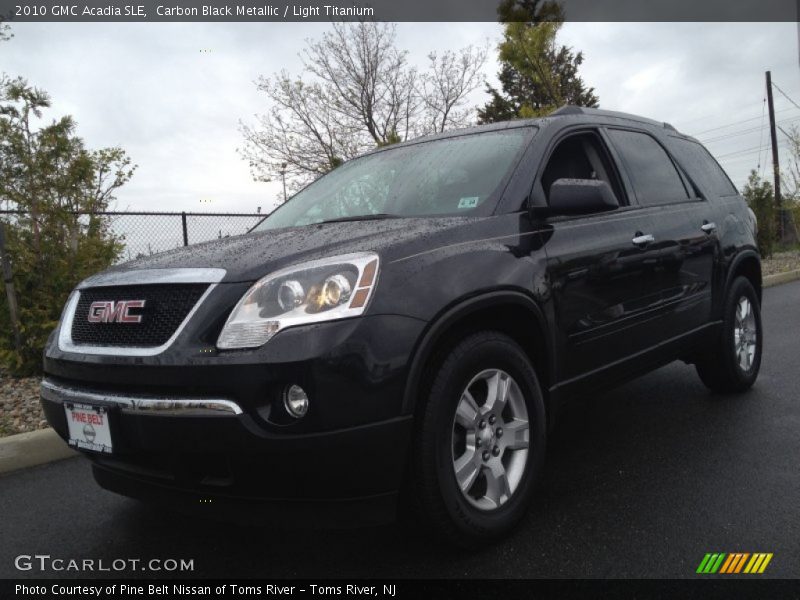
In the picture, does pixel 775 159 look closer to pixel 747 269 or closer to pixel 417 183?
pixel 747 269

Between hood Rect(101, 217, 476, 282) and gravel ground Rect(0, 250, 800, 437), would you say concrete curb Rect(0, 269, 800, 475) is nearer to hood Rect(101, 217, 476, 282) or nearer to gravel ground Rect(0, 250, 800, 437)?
gravel ground Rect(0, 250, 800, 437)

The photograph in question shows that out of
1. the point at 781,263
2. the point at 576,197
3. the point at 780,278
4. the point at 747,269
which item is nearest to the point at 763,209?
the point at 781,263

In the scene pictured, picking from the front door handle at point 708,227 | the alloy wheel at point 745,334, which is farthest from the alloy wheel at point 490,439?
the alloy wheel at point 745,334

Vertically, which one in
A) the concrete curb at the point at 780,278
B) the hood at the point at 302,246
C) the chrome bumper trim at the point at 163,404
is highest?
the hood at the point at 302,246

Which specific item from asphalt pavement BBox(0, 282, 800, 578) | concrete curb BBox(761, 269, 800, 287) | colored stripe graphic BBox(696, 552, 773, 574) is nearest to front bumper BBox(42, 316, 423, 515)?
asphalt pavement BBox(0, 282, 800, 578)

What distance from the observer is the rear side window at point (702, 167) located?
162 inches

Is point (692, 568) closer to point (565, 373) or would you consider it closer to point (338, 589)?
point (565, 373)

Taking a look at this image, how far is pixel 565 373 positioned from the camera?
110 inches

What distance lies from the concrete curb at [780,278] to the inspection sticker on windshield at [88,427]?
12440 millimetres

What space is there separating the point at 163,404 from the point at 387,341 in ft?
2.41

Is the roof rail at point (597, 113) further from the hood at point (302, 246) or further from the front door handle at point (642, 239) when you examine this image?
the hood at point (302, 246)

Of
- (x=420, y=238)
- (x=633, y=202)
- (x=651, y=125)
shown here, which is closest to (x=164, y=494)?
(x=420, y=238)

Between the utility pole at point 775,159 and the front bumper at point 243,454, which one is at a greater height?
the utility pole at point 775,159

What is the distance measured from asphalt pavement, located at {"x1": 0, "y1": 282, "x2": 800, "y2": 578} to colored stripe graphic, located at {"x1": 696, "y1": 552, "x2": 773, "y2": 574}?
0.03m
